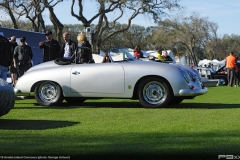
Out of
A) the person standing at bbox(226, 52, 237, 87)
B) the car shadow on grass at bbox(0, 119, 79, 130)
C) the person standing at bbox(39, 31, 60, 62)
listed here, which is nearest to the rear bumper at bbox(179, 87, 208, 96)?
the car shadow on grass at bbox(0, 119, 79, 130)

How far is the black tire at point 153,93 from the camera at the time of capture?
11438mm

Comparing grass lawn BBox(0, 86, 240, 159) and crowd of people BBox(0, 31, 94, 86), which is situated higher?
crowd of people BBox(0, 31, 94, 86)

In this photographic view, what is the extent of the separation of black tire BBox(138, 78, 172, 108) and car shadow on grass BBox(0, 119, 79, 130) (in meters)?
3.01

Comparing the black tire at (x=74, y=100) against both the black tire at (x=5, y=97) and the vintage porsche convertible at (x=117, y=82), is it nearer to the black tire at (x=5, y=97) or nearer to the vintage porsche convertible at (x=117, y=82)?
the vintage porsche convertible at (x=117, y=82)

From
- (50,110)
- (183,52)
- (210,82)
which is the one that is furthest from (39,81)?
(183,52)

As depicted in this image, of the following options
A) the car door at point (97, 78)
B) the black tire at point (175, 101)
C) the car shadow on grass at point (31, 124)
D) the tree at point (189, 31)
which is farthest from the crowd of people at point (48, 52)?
the tree at point (189, 31)

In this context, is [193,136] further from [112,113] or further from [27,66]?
[27,66]

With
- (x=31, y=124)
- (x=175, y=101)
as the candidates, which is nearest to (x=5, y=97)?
(x=31, y=124)

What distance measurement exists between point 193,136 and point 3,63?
7.03m

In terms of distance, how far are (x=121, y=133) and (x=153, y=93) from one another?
421 cm

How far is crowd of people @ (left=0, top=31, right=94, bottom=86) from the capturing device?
41.4 ft

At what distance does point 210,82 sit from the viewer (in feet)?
83.8

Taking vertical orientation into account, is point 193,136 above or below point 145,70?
below

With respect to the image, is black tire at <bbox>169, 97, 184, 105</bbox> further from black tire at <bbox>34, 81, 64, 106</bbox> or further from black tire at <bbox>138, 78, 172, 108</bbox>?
black tire at <bbox>34, 81, 64, 106</bbox>
